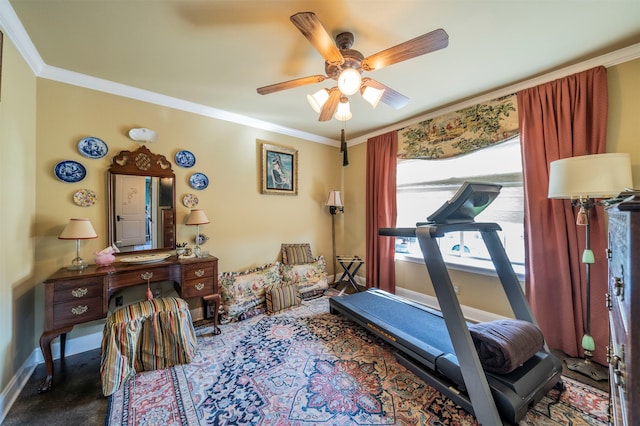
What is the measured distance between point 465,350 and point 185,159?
309 centimetres

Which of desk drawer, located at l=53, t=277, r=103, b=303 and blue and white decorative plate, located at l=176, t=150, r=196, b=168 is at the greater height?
blue and white decorative plate, located at l=176, t=150, r=196, b=168

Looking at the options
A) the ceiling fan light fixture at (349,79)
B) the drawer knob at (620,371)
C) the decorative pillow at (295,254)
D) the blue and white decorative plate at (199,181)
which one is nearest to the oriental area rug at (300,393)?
the drawer knob at (620,371)

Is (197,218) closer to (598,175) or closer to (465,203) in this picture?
(465,203)

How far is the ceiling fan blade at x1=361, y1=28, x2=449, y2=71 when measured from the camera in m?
1.27

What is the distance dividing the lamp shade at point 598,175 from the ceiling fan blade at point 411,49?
1251 mm

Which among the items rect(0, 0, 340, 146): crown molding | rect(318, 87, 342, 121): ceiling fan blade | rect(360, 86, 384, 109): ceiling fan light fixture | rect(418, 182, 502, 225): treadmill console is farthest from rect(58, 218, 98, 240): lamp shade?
rect(418, 182, 502, 225): treadmill console

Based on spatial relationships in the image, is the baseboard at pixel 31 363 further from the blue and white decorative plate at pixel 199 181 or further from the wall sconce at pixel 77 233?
the blue and white decorative plate at pixel 199 181

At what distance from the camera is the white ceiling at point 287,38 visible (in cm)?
145

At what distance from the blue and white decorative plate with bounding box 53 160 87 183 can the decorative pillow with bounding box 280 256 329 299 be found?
91.2 inches

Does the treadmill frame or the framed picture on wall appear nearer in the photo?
Result: the treadmill frame

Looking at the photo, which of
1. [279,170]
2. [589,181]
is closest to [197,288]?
[279,170]

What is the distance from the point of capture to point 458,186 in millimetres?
2842

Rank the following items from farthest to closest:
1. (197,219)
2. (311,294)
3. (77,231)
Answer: (311,294) → (197,219) → (77,231)

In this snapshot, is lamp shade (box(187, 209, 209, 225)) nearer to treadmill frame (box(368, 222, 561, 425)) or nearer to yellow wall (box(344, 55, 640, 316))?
treadmill frame (box(368, 222, 561, 425))
